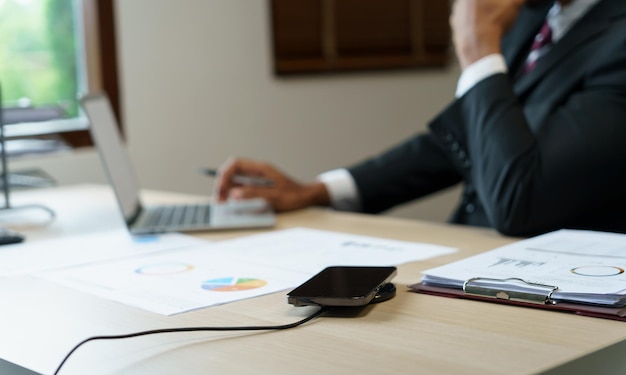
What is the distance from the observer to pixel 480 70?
1.58m

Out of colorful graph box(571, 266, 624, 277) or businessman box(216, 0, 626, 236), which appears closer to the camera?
colorful graph box(571, 266, 624, 277)

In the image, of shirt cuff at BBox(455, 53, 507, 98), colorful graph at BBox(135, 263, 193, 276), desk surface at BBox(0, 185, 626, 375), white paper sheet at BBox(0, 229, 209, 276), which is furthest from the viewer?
shirt cuff at BBox(455, 53, 507, 98)

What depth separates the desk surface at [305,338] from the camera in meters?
0.79

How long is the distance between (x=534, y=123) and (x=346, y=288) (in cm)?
73

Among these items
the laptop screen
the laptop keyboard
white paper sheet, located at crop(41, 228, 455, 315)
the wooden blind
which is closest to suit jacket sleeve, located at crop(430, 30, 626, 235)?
white paper sheet, located at crop(41, 228, 455, 315)

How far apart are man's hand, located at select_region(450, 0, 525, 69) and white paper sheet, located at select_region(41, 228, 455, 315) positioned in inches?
16.4

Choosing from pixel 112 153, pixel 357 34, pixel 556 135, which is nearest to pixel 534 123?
pixel 556 135

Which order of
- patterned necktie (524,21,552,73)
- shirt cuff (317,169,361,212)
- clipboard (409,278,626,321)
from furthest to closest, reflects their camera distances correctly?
shirt cuff (317,169,361,212)
patterned necktie (524,21,552,73)
clipboard (409,278,626,321)

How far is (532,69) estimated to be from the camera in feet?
5.62

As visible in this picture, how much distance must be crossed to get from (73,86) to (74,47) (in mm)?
131

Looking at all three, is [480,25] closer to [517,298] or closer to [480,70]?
[480,70]

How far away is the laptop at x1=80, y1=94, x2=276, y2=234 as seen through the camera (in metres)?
1.61

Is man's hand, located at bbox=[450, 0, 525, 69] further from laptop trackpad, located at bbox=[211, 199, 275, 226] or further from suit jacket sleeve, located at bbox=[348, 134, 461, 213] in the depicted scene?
laptop trackpad, located at bbox=[211, 199, 275, 226]

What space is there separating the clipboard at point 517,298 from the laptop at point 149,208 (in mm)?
610
